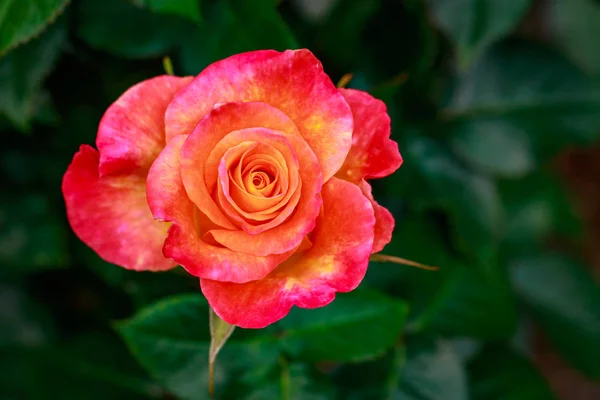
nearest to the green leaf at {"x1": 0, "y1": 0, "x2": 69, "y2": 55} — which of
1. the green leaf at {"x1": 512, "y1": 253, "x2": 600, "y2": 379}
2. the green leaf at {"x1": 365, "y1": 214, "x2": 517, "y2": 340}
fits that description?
the green leaf at {"x1": 365, "y1": 214, "x2": 517, "y2": 340}

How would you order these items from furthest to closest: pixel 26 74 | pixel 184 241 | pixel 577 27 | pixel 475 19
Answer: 1. pixel 577 27
2. pixel 475 19
3. pixel 26 74
4. pixel 184 241

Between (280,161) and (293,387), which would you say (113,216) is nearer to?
(280,161)

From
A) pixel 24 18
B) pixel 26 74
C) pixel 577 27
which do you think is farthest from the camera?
pixel 577 27

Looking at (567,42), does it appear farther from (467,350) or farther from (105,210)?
(105,210)

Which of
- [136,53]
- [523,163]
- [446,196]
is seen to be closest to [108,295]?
[136,53]

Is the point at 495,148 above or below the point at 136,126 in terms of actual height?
below

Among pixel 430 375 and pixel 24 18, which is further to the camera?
pixel 430 375

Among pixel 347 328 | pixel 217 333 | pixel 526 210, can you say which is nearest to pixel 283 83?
pixel 217 333

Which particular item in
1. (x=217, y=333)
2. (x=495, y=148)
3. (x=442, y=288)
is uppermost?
(x=217, y=333)
